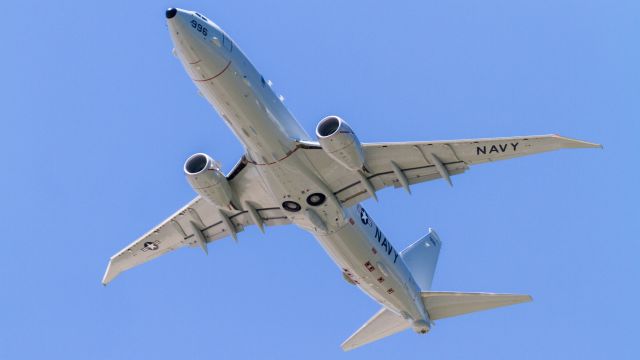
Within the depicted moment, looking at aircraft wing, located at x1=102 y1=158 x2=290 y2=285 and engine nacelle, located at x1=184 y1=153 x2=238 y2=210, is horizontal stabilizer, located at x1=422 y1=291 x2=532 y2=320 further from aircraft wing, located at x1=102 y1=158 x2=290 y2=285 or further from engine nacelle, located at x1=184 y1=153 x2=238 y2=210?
engine nacelle, located at x1=184 y1=153 x2=238 y2=210

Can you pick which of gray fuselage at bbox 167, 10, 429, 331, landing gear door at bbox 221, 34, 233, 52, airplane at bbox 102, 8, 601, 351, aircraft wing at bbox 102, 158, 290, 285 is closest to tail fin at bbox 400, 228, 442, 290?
airplane at bbox 102, 8, 601, 351

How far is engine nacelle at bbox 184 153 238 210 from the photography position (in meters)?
34.9

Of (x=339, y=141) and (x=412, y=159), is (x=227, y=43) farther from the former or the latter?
(x=412, y=159)

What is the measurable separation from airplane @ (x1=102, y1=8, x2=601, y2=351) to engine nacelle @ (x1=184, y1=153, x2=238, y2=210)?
0.04m

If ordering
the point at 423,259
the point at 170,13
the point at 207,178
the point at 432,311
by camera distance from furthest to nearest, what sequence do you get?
1. the point at 423,259
2. the point at 432,311
3. the point at 207,178
4. the point at 170,13

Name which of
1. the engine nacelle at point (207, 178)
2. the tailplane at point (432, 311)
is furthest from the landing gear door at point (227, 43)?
the tailplane at point (432, 311)

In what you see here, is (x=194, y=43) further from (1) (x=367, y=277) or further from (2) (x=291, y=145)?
(1) (x=367, y=277)

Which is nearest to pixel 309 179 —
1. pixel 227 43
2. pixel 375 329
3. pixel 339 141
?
pixel 339 141

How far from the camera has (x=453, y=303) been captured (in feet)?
138

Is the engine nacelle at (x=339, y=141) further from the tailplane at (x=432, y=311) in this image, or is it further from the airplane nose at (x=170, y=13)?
the tailplane at (x=432, y=311)

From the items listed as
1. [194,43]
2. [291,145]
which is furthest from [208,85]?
[291,145]

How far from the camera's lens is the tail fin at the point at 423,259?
43.9 meters

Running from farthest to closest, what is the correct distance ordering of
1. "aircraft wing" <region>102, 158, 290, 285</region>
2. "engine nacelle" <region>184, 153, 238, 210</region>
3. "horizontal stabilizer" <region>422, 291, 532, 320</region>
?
"horizontal stabilizer" <region>422, 291, 532, 320</region> → "aircraft wing" <region>102, 158, 290, 285</region> → "engine nacelle" <region>184, 153, 238, 210</region>

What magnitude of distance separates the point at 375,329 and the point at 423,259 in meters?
4.72
